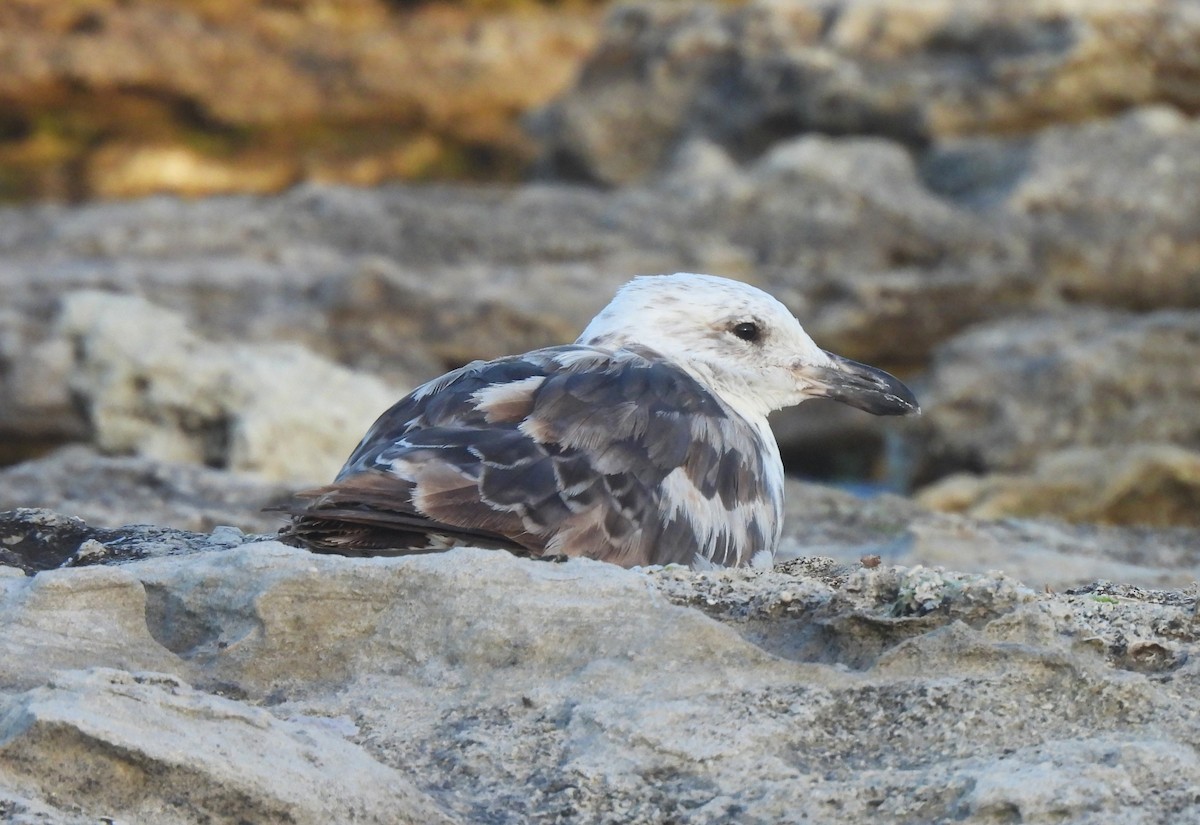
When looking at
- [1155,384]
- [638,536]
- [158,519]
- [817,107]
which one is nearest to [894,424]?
[1155,384]

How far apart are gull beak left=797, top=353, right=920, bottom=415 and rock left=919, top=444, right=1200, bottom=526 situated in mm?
3042

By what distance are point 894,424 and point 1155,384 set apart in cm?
134

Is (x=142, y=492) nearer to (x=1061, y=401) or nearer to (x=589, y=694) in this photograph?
(x=589, y=694)

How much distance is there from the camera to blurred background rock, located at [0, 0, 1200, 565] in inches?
319

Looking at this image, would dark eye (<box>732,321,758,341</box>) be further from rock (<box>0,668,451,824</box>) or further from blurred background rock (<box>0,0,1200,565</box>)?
rock (<box>0,668,451,824</box>)

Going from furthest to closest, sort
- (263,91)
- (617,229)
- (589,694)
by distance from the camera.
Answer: (263,91) < (617,229) < (589,694)

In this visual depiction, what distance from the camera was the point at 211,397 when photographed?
25.8ft

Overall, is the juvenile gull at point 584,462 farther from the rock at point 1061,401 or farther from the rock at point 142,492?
the rock at point 1061,401

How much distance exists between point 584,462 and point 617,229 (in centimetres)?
749

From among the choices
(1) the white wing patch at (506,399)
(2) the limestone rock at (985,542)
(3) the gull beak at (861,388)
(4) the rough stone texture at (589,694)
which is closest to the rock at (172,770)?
(4) the rough stone texture at (589,694)

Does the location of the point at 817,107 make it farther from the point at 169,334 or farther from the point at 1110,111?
the point at 169,334

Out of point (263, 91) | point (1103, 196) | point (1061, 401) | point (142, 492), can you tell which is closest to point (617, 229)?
point (1103, 196)

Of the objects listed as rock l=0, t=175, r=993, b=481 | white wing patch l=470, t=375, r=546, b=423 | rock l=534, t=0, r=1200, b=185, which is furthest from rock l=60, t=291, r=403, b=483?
rock l=534, t=0, r=1200, b=185

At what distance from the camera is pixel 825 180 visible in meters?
11.5
